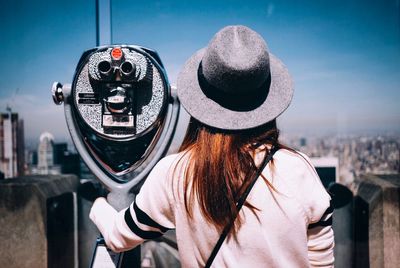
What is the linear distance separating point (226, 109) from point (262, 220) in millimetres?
298

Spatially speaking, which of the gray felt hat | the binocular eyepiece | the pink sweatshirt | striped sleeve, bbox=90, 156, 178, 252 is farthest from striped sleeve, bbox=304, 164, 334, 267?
the binocular eyepiece

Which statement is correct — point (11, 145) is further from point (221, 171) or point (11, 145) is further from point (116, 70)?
point (221, 171)

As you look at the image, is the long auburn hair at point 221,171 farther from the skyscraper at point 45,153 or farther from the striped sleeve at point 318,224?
the skyscraper at point 45,153

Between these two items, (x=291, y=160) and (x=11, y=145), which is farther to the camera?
(x=11, y=145)

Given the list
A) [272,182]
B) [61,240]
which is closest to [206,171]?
[272,182]

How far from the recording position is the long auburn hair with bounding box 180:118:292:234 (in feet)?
2.91

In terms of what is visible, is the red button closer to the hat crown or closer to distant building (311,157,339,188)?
the hat crown

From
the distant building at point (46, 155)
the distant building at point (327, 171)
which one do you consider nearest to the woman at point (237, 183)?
the distant building at point (327, 171)

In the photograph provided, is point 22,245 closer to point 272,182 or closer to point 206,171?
point 206,171

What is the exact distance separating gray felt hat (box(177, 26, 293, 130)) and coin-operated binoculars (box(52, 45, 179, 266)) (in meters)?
0.38

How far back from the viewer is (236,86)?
93cm

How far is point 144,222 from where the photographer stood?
979mm

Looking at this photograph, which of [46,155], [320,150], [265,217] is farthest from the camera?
[320,150]

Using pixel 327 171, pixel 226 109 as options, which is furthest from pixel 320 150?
pixel 226 109
